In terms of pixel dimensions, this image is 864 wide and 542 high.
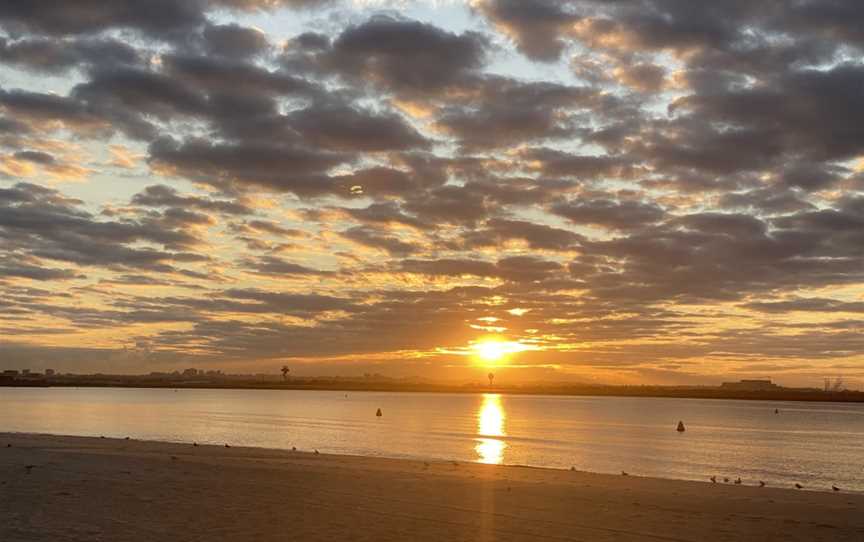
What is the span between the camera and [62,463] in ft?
98.9

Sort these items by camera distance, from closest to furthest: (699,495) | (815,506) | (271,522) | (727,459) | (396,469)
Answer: (271,522), (815,506), (699,495), (396,469), (727,459)

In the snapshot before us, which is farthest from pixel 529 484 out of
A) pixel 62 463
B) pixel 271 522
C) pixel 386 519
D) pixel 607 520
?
pixel 62 463

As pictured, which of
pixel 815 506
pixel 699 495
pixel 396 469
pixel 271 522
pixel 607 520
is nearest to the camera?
pixel 271 522

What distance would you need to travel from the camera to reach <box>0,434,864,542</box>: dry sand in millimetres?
17547

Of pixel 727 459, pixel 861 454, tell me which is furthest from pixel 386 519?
pixel 861 454

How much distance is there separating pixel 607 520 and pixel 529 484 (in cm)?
823

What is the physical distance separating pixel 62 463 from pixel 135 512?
13.0m

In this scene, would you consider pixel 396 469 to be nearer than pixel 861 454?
Yes

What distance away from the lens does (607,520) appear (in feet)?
65.3

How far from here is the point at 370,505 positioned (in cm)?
2144

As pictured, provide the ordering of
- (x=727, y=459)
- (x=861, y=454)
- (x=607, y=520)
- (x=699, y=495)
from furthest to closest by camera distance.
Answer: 1. (x=861, y=454)
2. (x=727, y=459)
3. (x=699, y=495)
4. (x=607, y=520)

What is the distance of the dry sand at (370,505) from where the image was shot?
57.6 ft

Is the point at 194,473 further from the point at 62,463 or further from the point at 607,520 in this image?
the point at 607,520

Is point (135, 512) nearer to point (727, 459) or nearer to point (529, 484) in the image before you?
point (529, 484)
